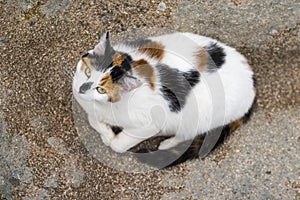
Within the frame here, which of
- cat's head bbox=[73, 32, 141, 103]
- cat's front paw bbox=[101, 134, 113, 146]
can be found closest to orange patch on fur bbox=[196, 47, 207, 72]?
cat's head bbox=[73, 32, 141, 103]

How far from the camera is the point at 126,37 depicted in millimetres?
2604

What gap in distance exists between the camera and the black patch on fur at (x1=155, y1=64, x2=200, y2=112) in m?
1.93

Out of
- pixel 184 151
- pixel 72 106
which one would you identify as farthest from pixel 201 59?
pixel 72 106

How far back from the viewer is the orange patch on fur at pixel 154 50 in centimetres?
199

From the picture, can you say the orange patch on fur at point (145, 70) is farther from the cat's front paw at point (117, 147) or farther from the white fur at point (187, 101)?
the cat's front paw at point (117, 147)

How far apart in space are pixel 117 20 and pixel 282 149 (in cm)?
121

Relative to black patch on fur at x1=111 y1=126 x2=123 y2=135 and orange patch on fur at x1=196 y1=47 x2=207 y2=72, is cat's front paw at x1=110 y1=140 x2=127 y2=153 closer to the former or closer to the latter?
black patch on fur at x1=111 y1=126 x2=123 y2=135

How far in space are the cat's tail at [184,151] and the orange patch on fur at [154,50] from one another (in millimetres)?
459

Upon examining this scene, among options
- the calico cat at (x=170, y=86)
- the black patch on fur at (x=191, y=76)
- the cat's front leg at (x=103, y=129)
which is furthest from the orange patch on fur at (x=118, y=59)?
the cat's front leg at (x=103, y=129)

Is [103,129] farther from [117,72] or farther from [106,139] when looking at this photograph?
[117,72]

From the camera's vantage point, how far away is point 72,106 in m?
2.53

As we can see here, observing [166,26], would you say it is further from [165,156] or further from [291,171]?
[291,171]

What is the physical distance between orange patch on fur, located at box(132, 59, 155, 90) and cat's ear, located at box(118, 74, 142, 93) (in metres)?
0.14

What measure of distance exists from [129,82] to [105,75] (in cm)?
10
